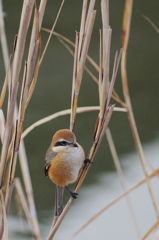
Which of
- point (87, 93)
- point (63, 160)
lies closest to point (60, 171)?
point (63, 160)

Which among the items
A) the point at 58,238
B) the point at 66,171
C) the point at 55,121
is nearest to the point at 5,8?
the point at 55,121

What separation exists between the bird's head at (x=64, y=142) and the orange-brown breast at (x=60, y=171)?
0.02 m

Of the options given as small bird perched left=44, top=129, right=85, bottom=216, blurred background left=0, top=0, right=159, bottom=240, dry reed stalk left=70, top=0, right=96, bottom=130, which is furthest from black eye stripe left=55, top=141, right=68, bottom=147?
blurred background left=0, top=0, right=159, bottom=240

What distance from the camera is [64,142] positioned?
157 cm

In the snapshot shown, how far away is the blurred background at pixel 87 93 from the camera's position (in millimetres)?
2789

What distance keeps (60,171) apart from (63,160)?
5 centimetres

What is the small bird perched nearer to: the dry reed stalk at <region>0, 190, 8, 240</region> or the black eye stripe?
the black eye stripe

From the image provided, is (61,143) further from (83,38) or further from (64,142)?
(83,38)

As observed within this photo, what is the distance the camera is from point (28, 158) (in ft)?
9.21

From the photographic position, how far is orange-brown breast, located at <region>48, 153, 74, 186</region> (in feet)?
5.02

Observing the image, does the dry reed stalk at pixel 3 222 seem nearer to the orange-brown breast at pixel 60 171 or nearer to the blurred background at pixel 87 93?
the orange-brown breast at pixel 60 171

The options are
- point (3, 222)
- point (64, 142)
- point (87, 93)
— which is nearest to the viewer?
point (3, 222)

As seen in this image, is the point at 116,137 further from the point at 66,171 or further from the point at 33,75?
the point at 33,75

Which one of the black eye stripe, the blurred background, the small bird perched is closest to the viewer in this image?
the small bird perched
